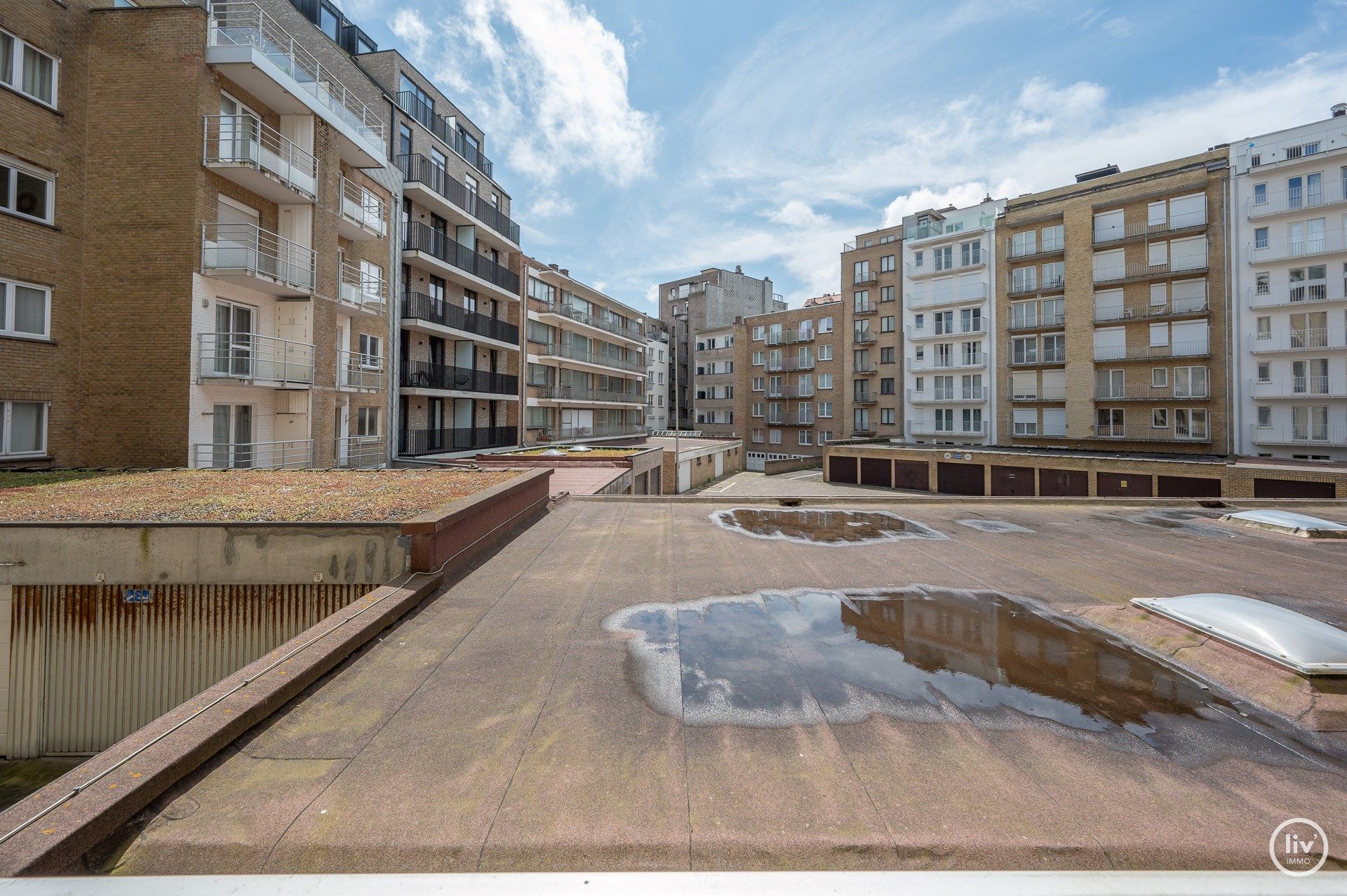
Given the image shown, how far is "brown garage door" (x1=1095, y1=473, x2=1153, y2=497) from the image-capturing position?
3328cm

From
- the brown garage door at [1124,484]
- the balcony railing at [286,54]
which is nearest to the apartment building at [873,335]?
the brown garage door at [1124,484]

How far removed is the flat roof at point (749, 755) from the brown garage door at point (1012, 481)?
1410 inches

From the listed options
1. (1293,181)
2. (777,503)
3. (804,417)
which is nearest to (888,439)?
(804,417)

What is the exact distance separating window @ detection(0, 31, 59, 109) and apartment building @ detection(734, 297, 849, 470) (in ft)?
169

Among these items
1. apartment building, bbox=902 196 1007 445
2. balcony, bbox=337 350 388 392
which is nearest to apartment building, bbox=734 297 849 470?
apartment building, bbox=902 196 1007 445

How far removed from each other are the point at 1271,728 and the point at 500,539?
8.29m

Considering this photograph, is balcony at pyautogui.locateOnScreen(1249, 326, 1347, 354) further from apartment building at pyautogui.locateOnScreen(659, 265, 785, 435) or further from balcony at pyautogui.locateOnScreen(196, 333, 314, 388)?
balcony at pyautogui.locateOnScreen(196, 333, 314, 388)

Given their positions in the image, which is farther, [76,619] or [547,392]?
[547,392]

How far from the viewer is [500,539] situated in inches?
359

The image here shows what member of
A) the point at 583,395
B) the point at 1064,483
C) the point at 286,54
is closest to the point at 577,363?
the point at 583,395

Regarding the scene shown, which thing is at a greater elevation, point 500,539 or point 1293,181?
point 1293,181

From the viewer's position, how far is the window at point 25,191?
14024 millimetres

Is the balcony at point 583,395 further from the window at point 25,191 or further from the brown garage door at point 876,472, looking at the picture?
the window at point 25,191

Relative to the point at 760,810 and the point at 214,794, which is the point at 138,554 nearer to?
the point at 214,794
